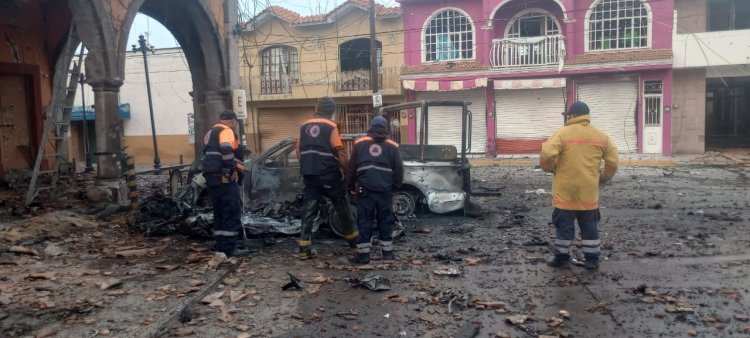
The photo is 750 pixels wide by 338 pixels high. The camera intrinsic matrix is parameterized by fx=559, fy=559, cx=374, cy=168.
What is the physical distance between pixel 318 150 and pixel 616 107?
18.8 meters

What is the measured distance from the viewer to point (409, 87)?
77.4 feet

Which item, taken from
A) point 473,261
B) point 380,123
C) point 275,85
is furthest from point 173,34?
point 275,85

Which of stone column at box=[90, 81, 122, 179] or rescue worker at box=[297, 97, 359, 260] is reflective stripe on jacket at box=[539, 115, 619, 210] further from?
stone column at box=[90, 81, 122, 179]

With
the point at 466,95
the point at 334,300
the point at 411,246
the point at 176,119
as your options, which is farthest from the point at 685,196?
the point at 176,119

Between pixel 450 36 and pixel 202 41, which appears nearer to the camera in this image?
pixel 202 41

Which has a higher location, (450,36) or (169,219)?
(450,36)

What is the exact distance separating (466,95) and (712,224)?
52.8 feet

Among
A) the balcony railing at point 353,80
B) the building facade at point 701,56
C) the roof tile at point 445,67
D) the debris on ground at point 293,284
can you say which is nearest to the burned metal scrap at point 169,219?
the debris on ground at point 293,284

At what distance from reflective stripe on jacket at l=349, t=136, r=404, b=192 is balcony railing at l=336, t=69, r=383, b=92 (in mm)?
18485

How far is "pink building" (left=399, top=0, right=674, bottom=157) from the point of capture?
21516 mm

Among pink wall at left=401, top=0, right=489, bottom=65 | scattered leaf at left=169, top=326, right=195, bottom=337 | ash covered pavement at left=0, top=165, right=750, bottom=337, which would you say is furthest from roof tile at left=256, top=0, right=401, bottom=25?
scattered leaf at left=169, top=326, right=195, bottom=337

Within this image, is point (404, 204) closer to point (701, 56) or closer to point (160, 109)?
point (701, 56)

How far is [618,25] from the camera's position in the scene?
21.8 meters

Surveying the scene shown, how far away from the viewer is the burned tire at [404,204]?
9.11 metres
